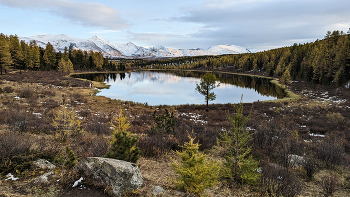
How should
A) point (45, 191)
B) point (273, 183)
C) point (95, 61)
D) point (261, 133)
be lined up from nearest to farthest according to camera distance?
point (45, 191)
point (273, 183)
point (261, 133)
point (95, 61)

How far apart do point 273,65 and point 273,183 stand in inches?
4780

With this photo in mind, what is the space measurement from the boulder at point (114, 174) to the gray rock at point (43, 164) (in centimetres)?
152

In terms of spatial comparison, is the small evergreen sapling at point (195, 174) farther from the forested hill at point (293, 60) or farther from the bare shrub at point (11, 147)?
the forested hill at point (293, 60)

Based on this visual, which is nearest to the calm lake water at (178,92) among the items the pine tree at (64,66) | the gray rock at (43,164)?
the gray rock at (43,164)

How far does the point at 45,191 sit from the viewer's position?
4852 millimetres

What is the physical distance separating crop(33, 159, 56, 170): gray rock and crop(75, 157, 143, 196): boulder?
1.52 meters

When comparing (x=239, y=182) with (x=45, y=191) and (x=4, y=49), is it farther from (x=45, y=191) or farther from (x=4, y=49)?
(x=4, y=49)

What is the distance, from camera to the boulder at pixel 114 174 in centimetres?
498

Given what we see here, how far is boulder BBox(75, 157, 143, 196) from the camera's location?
16.3 ft

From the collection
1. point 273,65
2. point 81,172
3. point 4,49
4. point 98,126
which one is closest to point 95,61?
point 4,49

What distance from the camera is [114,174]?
500 cm

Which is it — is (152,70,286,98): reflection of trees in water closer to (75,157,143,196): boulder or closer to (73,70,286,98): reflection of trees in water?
(73,70,286,98): reflection of trees in water

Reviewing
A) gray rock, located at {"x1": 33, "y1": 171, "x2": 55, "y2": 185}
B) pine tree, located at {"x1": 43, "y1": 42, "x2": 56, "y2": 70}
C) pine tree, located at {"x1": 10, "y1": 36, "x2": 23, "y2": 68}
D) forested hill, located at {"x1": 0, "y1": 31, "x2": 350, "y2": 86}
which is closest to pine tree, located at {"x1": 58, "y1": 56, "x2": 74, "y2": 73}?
forested hill, located at {"x1": 0, "y1": 31, "x2": 350, "y2": 86}

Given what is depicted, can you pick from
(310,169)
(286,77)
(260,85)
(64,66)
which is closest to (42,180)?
(310,169)
